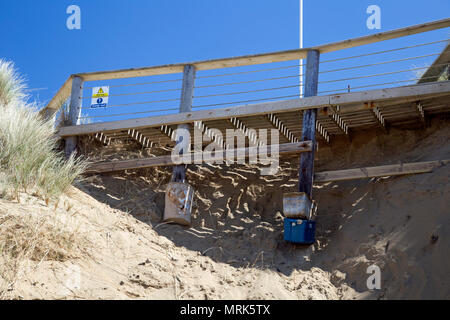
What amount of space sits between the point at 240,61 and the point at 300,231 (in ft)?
9.16

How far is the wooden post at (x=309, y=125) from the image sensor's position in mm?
6922

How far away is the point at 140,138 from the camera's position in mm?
8461

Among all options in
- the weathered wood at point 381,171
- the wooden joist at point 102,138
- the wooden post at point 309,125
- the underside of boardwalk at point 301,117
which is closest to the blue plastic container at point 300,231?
the wooden post at point 309,125

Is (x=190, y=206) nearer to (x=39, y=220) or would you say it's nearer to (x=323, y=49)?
(x=39, y=220)

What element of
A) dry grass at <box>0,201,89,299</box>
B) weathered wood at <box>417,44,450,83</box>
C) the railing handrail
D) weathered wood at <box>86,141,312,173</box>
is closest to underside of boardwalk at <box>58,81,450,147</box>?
weathered wood at <box>86,141,312,173</box>

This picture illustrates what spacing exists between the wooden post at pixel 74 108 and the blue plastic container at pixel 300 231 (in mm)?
3664

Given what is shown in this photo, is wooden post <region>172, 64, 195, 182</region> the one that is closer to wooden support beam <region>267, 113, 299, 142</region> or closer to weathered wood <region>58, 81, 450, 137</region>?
weathered wood <region>58, 81, 450, 137</region>

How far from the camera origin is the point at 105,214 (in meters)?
6.57

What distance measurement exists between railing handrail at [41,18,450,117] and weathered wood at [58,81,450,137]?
776 millimetres

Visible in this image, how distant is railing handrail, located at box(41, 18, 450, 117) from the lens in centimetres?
717

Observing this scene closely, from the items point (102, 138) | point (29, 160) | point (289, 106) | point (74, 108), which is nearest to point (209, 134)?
point (289, 106)

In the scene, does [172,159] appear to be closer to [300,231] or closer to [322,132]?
[300,231]
